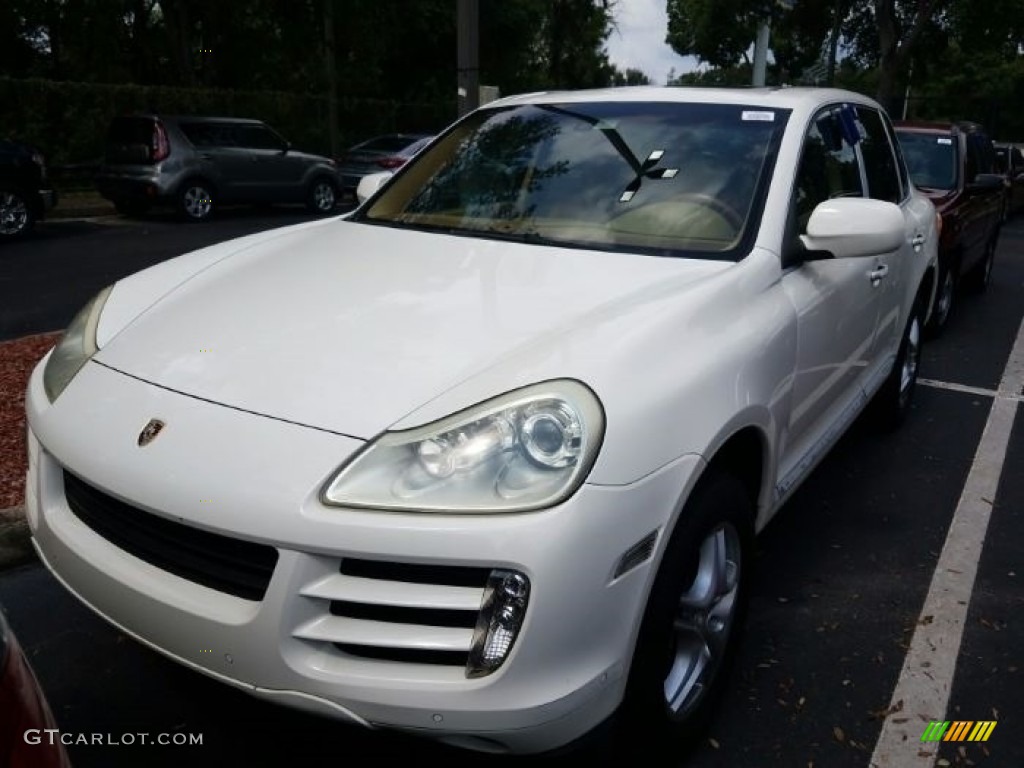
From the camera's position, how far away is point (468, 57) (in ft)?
26.6

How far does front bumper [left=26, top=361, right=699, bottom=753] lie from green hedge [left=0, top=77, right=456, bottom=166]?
16.6 m

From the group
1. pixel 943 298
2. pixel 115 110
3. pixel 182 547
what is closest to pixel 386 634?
pixel 182 547

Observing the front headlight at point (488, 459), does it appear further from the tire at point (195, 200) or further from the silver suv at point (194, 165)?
the tire at point (195, 200)

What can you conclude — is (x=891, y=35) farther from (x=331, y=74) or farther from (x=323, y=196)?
(x=323, y=196)

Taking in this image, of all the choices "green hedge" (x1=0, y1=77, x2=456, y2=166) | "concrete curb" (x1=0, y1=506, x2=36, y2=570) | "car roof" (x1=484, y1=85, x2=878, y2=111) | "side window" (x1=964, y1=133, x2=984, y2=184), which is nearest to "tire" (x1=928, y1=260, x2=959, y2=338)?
"side window" (x1=964, y1=133, x2=984, y2=184)

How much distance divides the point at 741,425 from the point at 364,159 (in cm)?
1648

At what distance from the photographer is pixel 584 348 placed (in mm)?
2186

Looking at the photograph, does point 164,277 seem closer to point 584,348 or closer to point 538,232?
point 538,232

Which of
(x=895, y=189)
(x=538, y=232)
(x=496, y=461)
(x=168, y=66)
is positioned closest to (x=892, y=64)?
(x=168, y=66)

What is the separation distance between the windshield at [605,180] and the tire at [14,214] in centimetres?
937

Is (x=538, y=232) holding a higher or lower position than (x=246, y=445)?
higher

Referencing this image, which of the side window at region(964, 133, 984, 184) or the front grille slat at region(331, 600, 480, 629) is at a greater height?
the side window at region(964, 133, 984, 184)

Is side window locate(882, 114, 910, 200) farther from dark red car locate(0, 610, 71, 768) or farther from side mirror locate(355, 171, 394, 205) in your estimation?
dark red car locate(0, 610, 71, 768)

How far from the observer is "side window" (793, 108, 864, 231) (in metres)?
3.24
